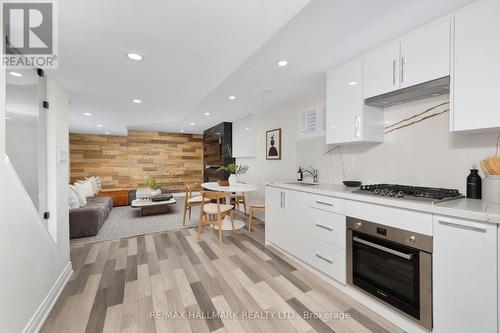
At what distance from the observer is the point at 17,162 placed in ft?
5.18

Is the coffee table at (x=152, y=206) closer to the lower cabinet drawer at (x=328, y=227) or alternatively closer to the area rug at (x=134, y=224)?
the area rug at (x=134, y=224)

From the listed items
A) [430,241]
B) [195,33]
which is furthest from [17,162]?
[430,241]

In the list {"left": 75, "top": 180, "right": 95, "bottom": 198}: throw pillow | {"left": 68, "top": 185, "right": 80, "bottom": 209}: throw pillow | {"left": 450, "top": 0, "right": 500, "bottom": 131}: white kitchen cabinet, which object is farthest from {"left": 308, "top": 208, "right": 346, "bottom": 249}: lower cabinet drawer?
{"left": 75, "top": 180, "right": 95, "bottom": 198}: throw pillow

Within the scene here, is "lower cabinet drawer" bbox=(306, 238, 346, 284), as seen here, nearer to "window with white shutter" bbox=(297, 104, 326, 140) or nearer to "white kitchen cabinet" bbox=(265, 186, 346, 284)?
"white kitchen cabinet" bbox=(265, 186, 346, 284)

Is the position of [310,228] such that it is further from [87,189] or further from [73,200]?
[87,189]

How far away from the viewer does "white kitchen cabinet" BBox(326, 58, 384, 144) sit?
206 cm

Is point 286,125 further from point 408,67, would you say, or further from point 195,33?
point 195,33

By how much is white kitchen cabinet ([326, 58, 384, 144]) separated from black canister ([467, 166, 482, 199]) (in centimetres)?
78

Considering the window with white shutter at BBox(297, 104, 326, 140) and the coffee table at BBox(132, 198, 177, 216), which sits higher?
the window with white shutter at BBox(297, 104, 326, 140)

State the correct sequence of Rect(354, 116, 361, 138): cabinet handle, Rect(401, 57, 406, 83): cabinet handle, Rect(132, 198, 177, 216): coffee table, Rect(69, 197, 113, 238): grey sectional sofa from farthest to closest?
Rect(132, 198, 177, 216): coffee table < Rect(69, 197, 113, 238): grey sectional sofa < Rect(354, 116, 361, 138): cabinet handle < Rect(401, 57, 406, 83): cabinet handle

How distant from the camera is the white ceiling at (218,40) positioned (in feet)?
4.39

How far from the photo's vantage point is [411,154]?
1948 millimetres

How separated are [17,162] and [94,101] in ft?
6.99

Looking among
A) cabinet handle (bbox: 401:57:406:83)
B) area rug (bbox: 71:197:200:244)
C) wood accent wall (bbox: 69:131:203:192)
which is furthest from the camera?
wood accent wall (bbox: 69:131:203:192)
